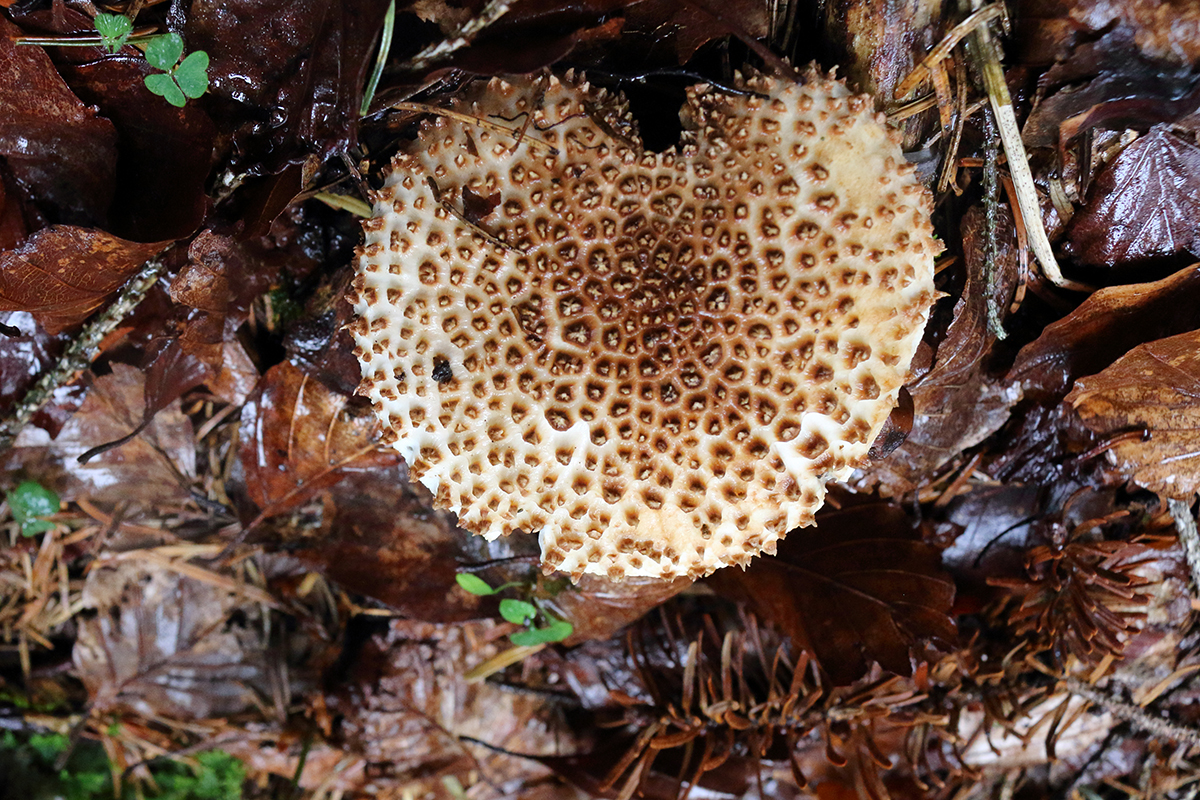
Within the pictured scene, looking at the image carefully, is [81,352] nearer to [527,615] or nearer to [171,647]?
[171,647]

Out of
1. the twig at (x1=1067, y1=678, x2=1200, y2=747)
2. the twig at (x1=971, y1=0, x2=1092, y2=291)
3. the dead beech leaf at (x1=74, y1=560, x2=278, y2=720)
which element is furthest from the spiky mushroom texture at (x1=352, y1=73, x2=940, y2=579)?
the dead beech leaf at (x1=74, y1=560, x2=278, y2=720)

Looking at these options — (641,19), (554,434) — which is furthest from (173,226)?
(641,19)

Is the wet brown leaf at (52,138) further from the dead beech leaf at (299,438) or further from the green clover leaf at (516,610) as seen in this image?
the green clover leaf at (516,610)

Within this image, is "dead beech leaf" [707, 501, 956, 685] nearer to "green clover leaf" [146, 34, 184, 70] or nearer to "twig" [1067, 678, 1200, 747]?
"twig" [1067, 678, 1200, 747]

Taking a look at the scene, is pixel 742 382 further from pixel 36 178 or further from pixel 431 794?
pixel 431 794

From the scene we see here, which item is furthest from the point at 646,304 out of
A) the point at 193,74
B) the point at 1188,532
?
the point at 1188,532

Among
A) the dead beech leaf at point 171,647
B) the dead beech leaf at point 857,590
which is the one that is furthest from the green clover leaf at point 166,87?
the dead beech leaf at point 857,590
